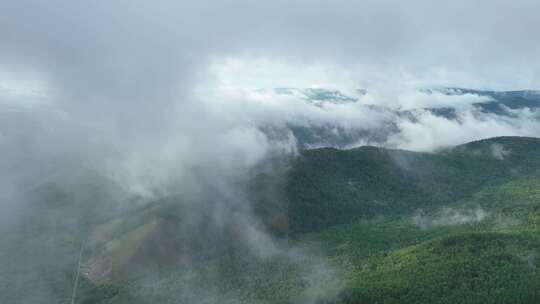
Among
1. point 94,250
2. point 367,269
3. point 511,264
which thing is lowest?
point 94,250

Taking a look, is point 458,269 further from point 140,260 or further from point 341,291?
point 140,260

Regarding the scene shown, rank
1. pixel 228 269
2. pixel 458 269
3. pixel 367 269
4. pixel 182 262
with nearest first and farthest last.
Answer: pixel 458 269, pixel 367 269, pixel 228 269, pixel 182 262

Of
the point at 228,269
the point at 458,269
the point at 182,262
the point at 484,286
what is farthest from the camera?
the point at 182,262

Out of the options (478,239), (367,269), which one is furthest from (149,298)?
(478,239)

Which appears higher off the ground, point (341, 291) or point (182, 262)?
point (341, 291)

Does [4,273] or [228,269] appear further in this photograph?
[228,269]

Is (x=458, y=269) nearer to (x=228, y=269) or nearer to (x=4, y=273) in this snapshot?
(x=228, y=269)

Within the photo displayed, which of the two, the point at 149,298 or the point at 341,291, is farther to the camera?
the point at 149,298

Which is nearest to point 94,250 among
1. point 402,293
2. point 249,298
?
point 249,298

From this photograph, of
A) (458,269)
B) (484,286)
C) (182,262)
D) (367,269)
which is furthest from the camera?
(182,262)
